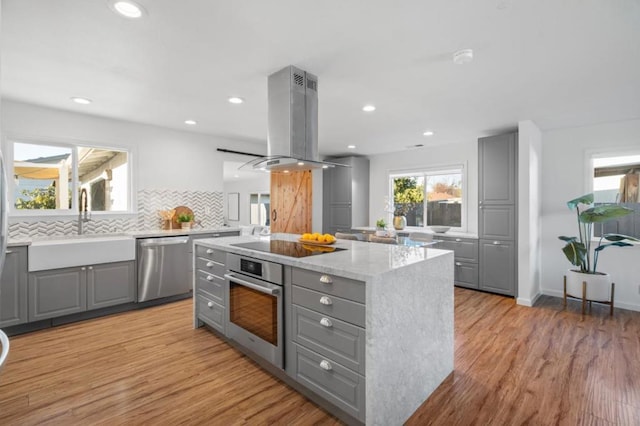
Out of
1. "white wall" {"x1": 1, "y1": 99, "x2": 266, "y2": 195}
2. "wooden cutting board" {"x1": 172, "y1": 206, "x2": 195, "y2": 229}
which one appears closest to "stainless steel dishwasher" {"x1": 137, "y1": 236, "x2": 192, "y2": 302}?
"wooden cutting board" {"x1": 172, "y1": 206, "x2": 195, "y2": 229}

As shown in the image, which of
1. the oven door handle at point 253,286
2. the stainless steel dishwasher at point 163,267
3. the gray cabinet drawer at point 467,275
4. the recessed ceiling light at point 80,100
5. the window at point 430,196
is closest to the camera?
the oven door handle at point 253,286

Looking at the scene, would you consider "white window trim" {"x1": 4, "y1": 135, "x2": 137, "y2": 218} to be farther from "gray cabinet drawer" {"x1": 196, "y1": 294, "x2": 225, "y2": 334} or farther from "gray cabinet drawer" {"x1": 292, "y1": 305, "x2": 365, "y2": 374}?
"gray cabinet drawer" {"x1": 292, "y1": 305, "x2": 365, "y2": 374}

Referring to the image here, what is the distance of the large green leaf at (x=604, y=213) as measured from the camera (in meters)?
3.58

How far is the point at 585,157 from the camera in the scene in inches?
167

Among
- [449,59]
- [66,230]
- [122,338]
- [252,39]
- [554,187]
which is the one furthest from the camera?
[554,187]

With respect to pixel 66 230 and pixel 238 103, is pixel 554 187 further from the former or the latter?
pixel 66 230

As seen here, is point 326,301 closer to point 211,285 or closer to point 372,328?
point 372,328

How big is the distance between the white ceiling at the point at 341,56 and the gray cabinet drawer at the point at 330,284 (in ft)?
5.12

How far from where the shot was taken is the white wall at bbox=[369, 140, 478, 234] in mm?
5355

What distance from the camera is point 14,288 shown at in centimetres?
303

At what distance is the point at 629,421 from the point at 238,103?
4.00 meters

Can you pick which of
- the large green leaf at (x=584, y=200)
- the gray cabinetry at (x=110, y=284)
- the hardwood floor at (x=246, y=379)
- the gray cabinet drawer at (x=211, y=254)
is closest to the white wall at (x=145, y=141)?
the gray cabinetry at (x=110, y=284)

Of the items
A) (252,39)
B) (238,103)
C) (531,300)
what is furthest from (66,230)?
(531,300)

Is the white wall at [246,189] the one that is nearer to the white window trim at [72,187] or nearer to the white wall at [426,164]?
the white wall at [426,164]
